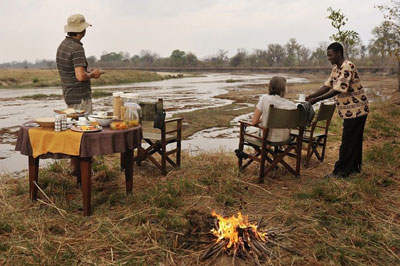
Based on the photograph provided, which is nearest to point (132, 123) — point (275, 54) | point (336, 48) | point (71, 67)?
point (71, 67)

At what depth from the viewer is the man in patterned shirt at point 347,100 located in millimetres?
4207

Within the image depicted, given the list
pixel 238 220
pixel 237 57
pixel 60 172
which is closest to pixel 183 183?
pixel 238 220

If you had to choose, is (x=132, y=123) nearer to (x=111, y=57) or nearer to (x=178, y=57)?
(x=178, y=57)

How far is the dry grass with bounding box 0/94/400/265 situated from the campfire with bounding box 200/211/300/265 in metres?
0.09

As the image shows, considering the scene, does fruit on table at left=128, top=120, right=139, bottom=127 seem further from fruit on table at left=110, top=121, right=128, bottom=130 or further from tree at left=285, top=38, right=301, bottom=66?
tree at left=285, top=38, right=301, bottom=66

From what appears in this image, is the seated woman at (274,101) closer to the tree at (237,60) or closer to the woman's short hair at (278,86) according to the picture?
the woman's short hair at (278,86)

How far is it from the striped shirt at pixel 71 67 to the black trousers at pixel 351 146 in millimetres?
3700

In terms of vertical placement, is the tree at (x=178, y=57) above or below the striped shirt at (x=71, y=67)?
above

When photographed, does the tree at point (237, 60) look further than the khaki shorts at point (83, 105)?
Yes

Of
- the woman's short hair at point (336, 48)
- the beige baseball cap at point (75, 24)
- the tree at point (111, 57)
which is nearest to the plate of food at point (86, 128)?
the beige baseball cap at point (75, 24)

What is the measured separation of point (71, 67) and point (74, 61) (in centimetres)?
17

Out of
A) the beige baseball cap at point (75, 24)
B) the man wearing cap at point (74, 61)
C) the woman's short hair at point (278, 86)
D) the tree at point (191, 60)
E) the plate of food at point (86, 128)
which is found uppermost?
the tree at point (191, 60)

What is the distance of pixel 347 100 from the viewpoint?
14.3 feet

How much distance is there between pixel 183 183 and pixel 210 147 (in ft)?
12.2
